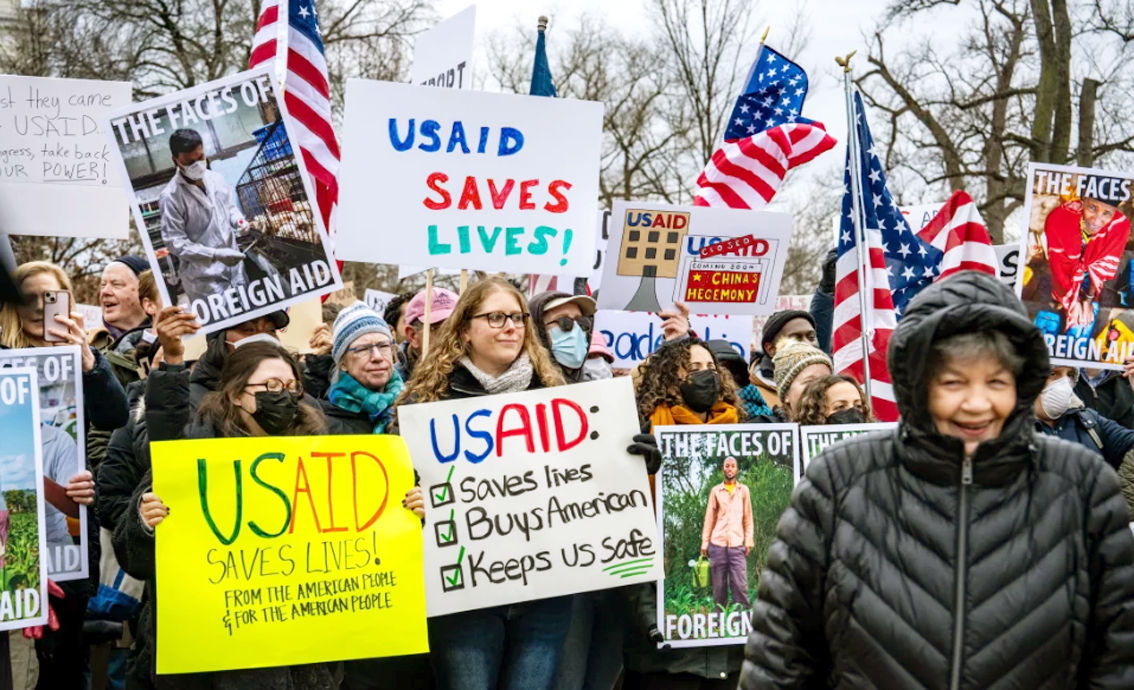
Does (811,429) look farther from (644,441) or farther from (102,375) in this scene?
(102,375)

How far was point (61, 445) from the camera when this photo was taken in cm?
493

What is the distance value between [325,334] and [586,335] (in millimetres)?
1308

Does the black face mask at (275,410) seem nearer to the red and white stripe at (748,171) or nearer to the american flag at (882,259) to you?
the american flag at (882,259)

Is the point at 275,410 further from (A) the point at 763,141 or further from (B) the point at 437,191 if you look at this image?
(A) the point at 763,141

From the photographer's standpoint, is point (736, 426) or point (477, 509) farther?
point (736, 426)

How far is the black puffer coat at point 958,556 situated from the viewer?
8.84 ft

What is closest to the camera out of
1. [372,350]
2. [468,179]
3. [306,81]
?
[372,350]

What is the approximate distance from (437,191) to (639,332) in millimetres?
3036

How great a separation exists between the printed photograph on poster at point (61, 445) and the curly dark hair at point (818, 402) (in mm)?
2671

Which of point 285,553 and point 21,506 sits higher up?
point 21,506

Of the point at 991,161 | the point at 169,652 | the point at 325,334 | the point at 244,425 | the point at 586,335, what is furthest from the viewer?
the point at 991,161

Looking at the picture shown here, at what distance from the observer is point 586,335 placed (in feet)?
20.5

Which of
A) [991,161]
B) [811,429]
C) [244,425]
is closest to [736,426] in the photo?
[811,429]

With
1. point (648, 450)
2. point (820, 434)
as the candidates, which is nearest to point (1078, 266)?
point (820, 434)
